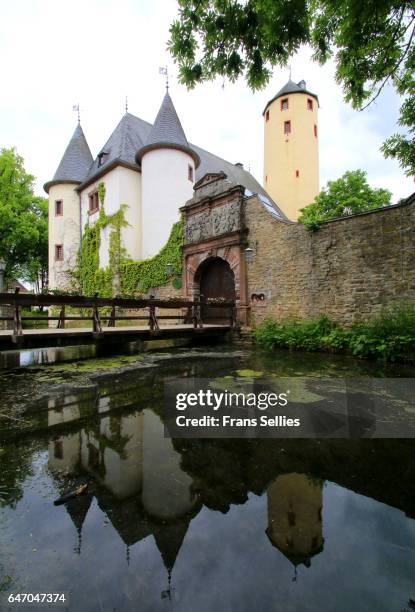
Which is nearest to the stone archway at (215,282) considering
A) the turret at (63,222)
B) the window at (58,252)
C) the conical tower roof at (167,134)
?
the conical tower roof at (167,134)

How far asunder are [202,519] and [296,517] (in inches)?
20.7

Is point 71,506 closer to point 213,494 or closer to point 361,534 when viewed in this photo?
point 213,494

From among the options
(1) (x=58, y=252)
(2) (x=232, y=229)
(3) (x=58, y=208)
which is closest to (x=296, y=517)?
(2) (x=232, y=229)

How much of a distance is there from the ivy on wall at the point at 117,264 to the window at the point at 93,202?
3.10 feet

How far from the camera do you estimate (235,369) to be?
211 inches

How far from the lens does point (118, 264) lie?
1595 centimetres

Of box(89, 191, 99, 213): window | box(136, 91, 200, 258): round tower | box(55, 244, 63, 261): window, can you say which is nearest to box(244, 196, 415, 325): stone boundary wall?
box(136, 91, 200, 258): round tower

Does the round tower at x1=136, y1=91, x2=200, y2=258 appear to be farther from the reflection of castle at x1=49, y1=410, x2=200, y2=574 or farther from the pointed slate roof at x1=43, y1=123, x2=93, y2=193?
the reflection of castle at x1=49, y1=410, x2=200, y2=574

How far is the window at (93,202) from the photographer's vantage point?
59.0 ft

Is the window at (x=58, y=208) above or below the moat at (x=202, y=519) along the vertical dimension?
above

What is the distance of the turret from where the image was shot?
770 inches

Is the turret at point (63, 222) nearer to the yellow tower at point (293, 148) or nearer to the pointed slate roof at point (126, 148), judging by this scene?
the pointed slate roof at point (126, 148)

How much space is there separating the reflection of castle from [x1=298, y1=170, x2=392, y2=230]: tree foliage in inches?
809

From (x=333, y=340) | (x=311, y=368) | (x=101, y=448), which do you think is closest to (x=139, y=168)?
(x=333, y=340)
